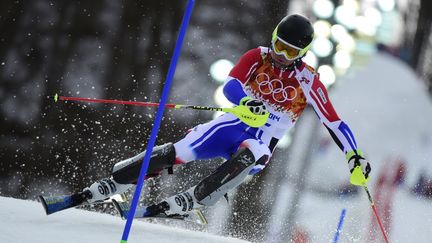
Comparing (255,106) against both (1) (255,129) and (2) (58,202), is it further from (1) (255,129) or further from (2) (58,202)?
(2) (58,202)

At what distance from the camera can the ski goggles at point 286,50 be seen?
461 cm

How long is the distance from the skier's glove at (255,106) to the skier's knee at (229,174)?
235mm

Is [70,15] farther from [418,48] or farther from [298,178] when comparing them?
[418,48]

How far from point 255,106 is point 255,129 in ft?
1.09

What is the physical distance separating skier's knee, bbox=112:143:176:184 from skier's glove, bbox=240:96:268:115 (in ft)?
1.87

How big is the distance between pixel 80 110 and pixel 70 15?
45.5 inches

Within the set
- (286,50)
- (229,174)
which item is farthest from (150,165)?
(286,50)

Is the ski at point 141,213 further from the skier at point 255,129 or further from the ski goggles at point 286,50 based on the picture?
the ski goggles at point 286,50

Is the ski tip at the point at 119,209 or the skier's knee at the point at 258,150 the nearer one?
the skier's knee at the point at 258,150

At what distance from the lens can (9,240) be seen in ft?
12.5

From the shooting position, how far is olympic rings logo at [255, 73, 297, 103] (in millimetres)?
4770

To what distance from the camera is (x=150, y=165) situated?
4.79 metres

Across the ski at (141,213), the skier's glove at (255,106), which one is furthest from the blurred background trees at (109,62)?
the skier's glove at (255,106)

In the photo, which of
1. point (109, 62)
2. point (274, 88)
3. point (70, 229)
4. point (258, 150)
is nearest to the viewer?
point (70, 229)
